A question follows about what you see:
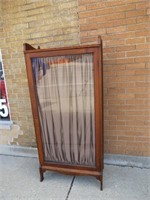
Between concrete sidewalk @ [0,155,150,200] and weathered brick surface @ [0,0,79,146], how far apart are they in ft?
2.13

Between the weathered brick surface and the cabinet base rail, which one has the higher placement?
the weathered brick surface

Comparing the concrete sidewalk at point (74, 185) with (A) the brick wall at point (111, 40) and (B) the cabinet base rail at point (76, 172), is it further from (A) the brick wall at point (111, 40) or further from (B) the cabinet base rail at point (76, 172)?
(A) the brick wall at point (111, 40)

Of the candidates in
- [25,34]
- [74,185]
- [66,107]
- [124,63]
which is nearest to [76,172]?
[74,185]

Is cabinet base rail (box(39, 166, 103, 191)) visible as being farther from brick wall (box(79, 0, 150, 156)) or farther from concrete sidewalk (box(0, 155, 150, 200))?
brick wall (box(79, 0, 150, 156))

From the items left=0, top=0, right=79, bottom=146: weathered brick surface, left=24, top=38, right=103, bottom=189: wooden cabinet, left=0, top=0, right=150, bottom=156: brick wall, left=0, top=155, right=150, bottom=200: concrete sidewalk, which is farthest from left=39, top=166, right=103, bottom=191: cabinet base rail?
left=0, top=0, right=79, bottom=146: weathered brick surface

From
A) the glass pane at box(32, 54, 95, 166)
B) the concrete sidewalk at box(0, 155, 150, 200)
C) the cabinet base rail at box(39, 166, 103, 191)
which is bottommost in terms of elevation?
the concrete sidewalk at box(0, 155, 150, 200)

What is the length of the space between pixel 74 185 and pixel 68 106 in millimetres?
955

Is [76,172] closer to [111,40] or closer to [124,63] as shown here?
[124,63]

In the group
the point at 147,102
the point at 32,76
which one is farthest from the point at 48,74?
the point at 147,102

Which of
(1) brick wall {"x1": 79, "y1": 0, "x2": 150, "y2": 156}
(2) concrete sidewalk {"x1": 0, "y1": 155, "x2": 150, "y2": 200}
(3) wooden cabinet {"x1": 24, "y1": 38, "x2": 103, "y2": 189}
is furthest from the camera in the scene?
(1) brick wall {"x1": 79, "y1": 0, "x2": 150, "y2": 156}

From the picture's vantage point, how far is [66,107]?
1899 millimetres

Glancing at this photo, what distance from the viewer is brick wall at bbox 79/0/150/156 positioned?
2.00 m

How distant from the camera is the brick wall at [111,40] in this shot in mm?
2021

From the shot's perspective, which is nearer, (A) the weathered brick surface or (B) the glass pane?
(B) the glass pane
